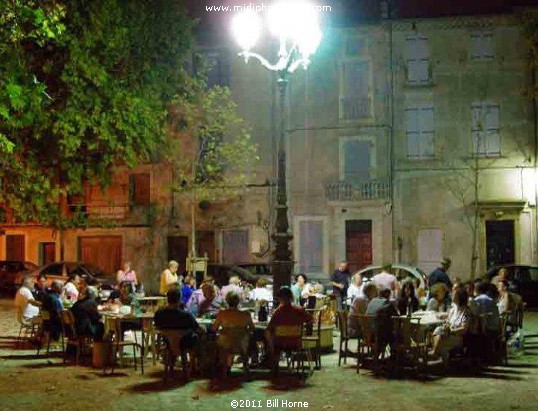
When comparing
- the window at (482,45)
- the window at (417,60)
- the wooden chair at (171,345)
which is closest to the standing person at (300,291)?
the wooden chair at (171,345)

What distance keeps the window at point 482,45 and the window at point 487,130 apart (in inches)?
73.7

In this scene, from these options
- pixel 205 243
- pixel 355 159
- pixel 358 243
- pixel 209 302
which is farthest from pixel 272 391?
pixel 205 243

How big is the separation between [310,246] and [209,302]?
1892 centimetres

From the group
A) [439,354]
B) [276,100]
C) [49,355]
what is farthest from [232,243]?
[439,354]

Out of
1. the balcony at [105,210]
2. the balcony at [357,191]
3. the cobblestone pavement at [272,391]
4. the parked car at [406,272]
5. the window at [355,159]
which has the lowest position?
the cobblestone pavement at [272,391]

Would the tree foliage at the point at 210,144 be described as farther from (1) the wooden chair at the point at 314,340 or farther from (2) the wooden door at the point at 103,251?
(1) the wooden chair at the point at 314,340

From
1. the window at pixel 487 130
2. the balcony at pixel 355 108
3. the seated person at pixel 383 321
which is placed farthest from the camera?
the balcony at pixel 355 108

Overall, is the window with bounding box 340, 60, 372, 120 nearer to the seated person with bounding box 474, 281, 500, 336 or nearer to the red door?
the red door

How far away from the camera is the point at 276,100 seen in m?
33.1

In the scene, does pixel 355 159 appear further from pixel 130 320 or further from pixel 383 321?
pixel 383 321

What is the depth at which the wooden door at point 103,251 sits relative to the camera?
114ft

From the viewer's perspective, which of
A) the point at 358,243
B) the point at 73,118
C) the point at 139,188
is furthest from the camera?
the point at 139,188

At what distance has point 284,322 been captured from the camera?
11.7m

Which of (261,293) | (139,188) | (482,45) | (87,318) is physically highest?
(482,45)
